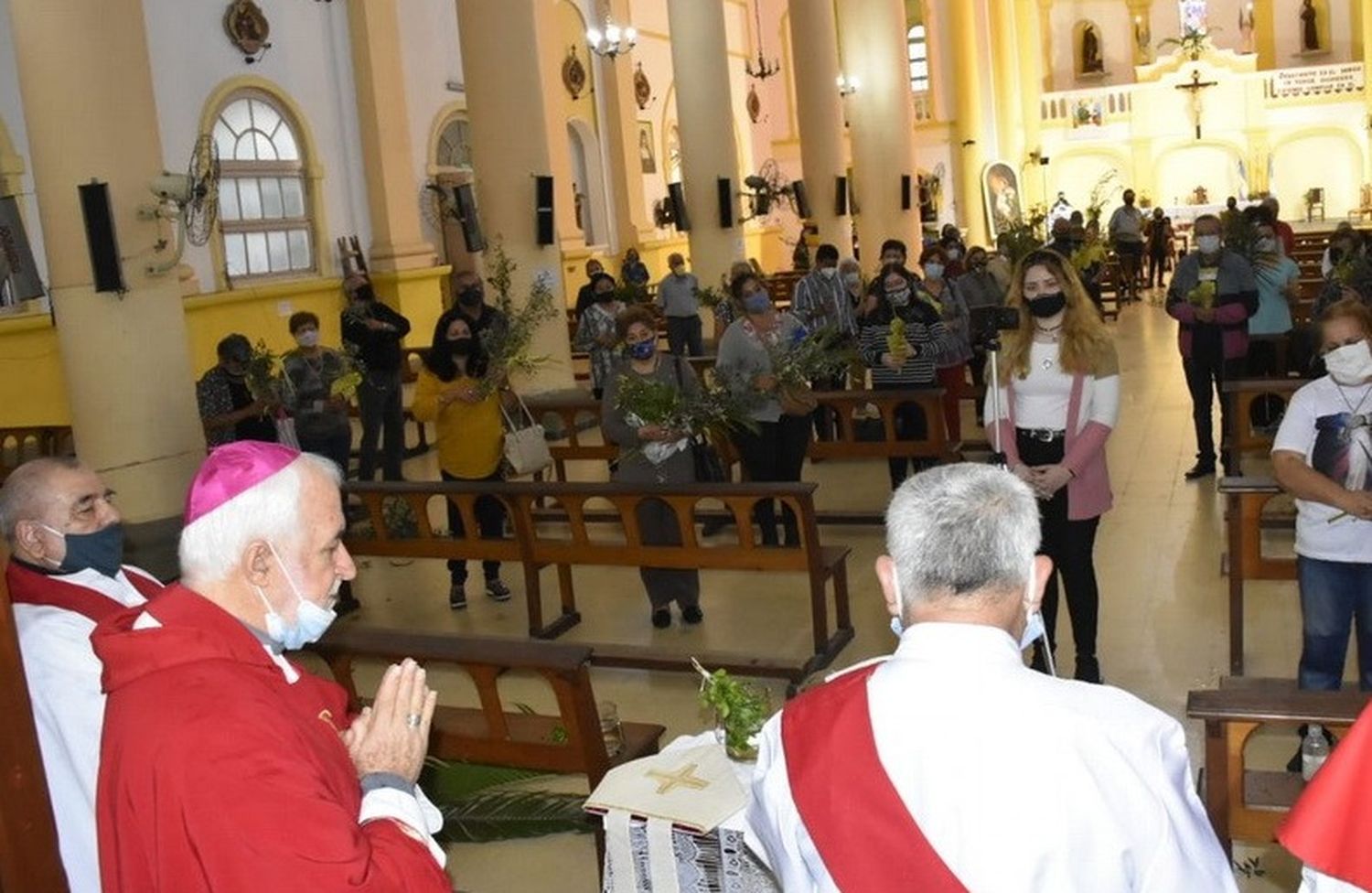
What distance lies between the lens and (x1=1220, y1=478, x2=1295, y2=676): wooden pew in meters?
5.92

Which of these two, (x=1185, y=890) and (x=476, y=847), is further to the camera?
(x=476, y=847)

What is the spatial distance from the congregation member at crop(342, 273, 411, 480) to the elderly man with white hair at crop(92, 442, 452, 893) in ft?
27.2

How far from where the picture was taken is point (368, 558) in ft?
32.1

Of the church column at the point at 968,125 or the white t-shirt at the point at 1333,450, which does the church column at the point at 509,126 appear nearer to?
the white t-shirt at the point at 1333,450

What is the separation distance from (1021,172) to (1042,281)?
31455mm

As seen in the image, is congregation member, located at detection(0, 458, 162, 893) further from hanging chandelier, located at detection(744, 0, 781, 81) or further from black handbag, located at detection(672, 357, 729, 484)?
hanging chandelier, located at detection(744, 0, 781, 81)

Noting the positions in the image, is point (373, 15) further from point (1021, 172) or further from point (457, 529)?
point (1021, 172)

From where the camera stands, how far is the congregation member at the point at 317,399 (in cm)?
896

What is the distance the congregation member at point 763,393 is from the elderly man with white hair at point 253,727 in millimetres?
5079

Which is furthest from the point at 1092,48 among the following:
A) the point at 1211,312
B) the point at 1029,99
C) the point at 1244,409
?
the point at 1244,409

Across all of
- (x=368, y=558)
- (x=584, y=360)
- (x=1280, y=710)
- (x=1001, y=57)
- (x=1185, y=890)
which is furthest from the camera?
(x=1001, y=57)

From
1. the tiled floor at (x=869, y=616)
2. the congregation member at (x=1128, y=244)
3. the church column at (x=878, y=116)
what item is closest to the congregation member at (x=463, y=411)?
the tiled floor at (x=869, y=616)

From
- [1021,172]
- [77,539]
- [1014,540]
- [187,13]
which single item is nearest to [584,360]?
[187,13]

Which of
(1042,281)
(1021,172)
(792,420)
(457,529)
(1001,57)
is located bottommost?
(457,529)
